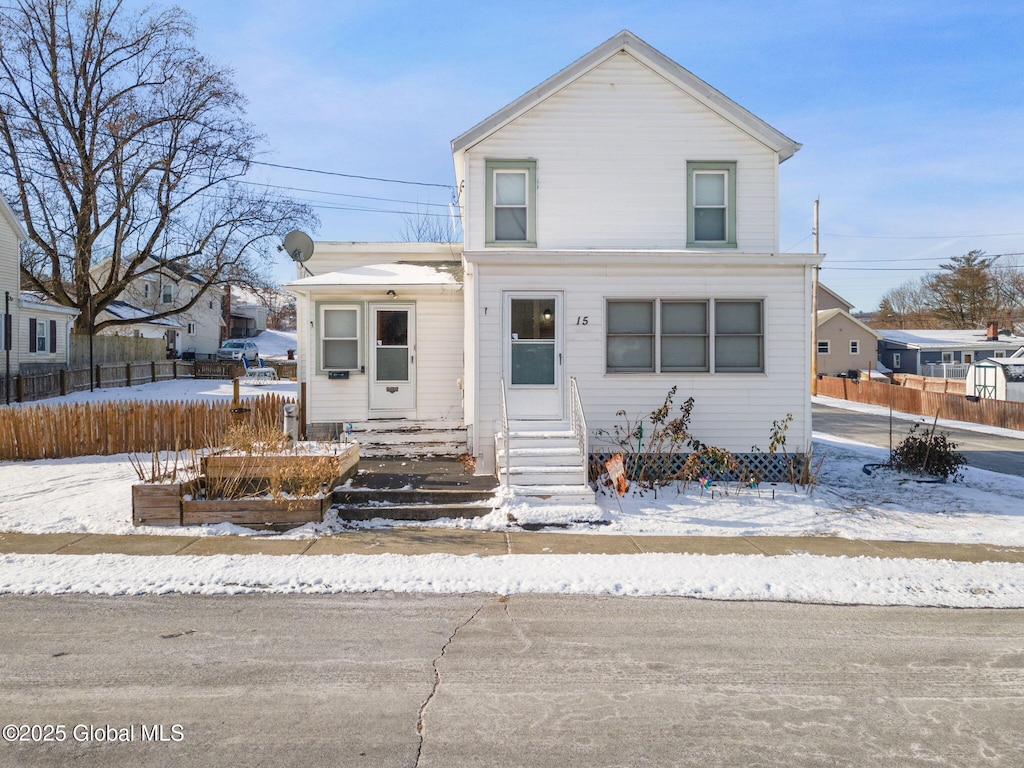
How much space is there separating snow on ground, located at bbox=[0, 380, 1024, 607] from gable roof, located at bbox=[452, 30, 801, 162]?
620 centimetres

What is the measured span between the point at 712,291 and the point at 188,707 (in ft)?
32.1

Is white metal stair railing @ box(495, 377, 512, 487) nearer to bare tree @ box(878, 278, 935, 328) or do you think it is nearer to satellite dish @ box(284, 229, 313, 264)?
satellite dish @ box(284, 229, 313, 264)

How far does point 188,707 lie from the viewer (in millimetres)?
4141

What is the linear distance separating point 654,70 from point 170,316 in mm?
33721

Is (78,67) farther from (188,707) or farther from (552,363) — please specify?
(188,707)

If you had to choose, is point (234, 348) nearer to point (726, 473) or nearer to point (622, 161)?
point (622, 161)

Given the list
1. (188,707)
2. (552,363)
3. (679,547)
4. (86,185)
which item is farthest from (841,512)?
(86,185)

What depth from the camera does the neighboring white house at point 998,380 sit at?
90.2ft

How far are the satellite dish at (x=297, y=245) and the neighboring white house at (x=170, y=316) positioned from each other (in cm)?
2713

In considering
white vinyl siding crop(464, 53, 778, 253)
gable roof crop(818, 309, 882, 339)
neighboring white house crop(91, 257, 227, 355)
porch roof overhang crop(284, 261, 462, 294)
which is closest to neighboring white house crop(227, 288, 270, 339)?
neighboring white house crop(91, 257, 227, 355)

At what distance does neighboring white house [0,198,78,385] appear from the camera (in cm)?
2578

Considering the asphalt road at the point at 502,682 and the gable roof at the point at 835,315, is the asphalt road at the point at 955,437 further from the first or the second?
the gable roof at the point at 835,315

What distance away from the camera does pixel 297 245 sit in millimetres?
13945

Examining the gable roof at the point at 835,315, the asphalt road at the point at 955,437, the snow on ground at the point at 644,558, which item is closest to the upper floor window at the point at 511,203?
the snow on ground at the point at 644,558
